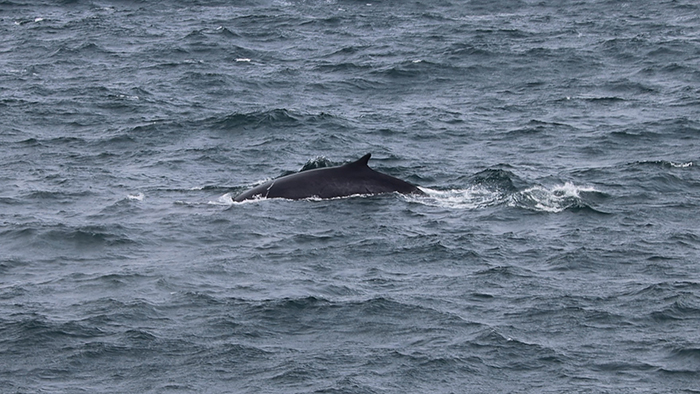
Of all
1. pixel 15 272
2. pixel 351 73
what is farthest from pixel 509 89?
pixel 15 272

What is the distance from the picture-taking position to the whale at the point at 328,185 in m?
32.8

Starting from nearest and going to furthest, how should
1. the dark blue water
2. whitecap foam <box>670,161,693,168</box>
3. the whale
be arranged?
the dark blue water < the whale < whitecap foam <box>670,161,693,168</box>

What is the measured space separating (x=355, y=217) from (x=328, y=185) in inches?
66.3

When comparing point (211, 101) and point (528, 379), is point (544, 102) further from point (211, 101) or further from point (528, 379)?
point (528, 379)

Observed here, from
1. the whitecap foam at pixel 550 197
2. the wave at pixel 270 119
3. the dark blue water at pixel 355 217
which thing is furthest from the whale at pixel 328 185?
the wave at pixel 270 119

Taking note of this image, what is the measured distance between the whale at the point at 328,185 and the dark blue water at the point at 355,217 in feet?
1.25

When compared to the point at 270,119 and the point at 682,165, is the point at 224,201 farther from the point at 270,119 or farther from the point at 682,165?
the point at 682,165

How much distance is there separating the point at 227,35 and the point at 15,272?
3274 centimetres

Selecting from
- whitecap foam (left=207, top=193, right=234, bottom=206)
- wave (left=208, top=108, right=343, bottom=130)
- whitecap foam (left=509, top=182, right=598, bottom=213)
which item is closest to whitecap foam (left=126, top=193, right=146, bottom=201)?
whitecap foam (left=207, top=193, right=234, bottom=206)

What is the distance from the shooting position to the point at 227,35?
59.6 m

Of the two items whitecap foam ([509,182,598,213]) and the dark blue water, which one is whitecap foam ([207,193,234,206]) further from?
whitecap foam ([509,182,598,213])

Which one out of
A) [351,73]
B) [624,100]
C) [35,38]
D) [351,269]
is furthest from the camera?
[35,38]

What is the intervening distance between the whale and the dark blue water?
0.38 meters

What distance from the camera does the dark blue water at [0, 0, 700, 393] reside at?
23.4 m
